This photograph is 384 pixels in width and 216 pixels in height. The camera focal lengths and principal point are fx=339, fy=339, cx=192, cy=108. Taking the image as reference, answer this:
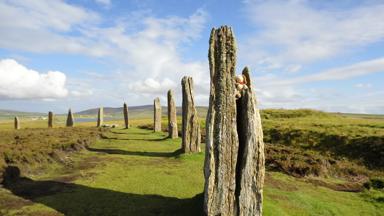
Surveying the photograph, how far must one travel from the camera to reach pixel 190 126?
25.4 meters

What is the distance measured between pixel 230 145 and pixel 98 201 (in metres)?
6.31

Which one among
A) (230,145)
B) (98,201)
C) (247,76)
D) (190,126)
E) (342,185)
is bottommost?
(342,185)

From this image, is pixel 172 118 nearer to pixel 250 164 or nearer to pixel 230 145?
pixel 230 145

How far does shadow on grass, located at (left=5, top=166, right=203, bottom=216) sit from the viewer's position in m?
13.3

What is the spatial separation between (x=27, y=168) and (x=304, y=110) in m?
51.8

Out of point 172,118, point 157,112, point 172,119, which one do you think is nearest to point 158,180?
point 172,119

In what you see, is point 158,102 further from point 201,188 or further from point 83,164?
point 201,188

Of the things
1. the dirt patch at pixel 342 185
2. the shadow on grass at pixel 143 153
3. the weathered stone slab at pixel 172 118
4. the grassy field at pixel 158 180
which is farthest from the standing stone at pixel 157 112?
the dirt patch at pixel 342 185

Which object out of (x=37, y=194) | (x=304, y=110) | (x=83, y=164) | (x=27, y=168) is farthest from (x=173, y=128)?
(x=304, y=110)

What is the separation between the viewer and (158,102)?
44938 millimetres

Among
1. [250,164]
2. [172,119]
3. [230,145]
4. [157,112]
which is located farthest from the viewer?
A: [157,112]

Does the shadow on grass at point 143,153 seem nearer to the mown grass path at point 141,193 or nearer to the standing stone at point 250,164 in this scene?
the mown grass path at point 141,193

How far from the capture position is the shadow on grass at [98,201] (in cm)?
1333

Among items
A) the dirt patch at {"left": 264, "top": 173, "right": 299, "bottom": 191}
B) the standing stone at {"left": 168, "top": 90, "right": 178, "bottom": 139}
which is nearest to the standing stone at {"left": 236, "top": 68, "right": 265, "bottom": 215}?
the dirt patch at {"left": 264, "top": 173, "right": 299, "bottom": 191}
